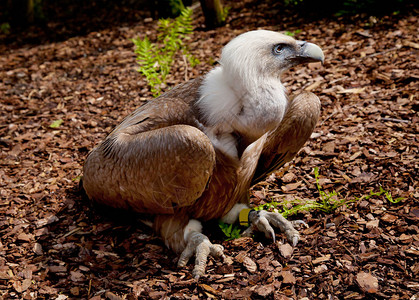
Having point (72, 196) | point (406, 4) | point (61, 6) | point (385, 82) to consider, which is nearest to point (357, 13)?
point (406, 4)

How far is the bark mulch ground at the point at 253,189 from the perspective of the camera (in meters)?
3.29

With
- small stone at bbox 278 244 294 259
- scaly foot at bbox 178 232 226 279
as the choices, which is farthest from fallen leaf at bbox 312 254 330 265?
scaly foot at bbox 178 232 226 279

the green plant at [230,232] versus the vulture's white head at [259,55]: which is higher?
the vulture's white head at [259,55]

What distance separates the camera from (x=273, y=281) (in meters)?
3.24

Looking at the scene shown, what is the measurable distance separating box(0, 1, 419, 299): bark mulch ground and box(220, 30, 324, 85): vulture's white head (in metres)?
1.31

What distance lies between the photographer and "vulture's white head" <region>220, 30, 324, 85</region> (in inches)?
121

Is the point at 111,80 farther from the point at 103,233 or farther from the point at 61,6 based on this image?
the point at 61,6

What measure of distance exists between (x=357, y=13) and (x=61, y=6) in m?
5.53

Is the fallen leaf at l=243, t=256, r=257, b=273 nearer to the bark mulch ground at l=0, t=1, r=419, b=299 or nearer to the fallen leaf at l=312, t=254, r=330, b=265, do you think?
the bark mulch ground at l=0, t=1, r=419, b=299

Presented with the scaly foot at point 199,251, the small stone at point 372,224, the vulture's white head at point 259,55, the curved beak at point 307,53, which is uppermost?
the vulture's white head at point 259,55

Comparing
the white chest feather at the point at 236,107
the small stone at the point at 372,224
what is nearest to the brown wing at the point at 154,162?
the white chest feather at the point at 236,107

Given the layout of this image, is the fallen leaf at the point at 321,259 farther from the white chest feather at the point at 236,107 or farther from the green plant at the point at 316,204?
the white chest feather at the point at 236,107

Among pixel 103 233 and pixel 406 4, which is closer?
pixel 103 233

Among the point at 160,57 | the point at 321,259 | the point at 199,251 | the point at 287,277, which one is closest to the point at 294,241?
the point at 321,259
